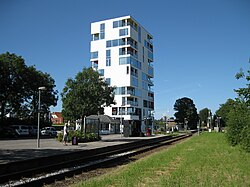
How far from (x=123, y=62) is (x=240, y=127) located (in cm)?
5589

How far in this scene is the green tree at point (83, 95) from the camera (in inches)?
1297

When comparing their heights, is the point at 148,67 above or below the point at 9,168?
above

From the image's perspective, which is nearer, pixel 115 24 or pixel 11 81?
pixel 11 81

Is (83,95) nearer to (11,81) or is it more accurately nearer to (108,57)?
(11,81)

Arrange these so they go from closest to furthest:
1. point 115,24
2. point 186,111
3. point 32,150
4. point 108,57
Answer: point 32,150, point 115,24, point 108,57, point 186,111

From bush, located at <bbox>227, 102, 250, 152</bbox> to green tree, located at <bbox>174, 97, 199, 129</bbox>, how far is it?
96.9 meters

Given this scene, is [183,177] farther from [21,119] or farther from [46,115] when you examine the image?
[46,115]

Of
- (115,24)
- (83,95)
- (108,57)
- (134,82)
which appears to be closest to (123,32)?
(115,24)

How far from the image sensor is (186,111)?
123500 mm

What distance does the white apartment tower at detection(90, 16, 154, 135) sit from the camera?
250 feet

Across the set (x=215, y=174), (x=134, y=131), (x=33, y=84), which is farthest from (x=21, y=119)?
(x=215, y=174)

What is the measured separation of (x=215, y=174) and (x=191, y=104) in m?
118

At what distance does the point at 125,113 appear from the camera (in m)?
75.9

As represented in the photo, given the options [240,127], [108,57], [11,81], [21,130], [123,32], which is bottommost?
[21,130]
